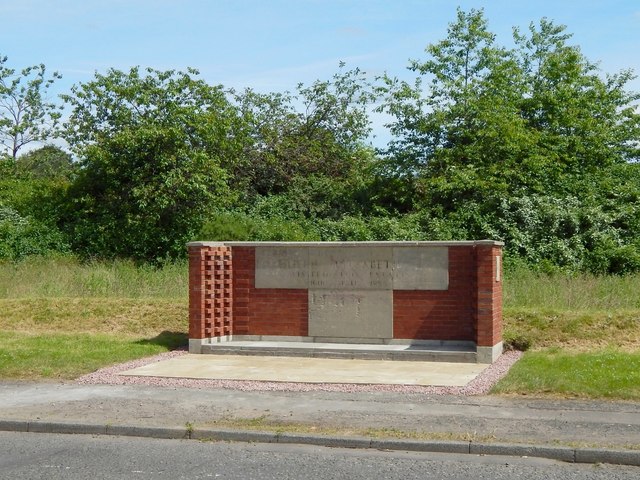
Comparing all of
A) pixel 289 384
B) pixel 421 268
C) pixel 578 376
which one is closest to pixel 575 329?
pixel 421 268

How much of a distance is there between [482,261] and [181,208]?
51.6 ft

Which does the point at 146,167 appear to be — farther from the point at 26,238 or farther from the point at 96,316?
the point at 96,316

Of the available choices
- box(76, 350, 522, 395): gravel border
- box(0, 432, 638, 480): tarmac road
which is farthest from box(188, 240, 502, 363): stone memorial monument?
box(0, 432, 638, 480): tarmac road

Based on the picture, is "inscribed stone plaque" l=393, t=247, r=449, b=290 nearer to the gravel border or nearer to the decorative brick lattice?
the gravel border

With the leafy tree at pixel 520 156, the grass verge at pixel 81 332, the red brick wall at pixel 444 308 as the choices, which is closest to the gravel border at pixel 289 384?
the grass verge at pixel 81 332

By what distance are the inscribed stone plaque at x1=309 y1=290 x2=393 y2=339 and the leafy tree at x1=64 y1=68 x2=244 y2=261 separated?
12332mm

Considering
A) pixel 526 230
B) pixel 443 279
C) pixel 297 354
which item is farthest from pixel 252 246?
pixel 526 230

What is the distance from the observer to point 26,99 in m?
43.4

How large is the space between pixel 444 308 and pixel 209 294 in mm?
4070

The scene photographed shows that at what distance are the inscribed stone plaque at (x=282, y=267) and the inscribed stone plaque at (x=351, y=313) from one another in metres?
0.38

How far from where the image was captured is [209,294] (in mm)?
15891

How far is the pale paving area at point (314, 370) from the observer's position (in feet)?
41.9

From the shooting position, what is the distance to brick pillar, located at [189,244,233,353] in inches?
619

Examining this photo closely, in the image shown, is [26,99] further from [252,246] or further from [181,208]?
[252,246]
